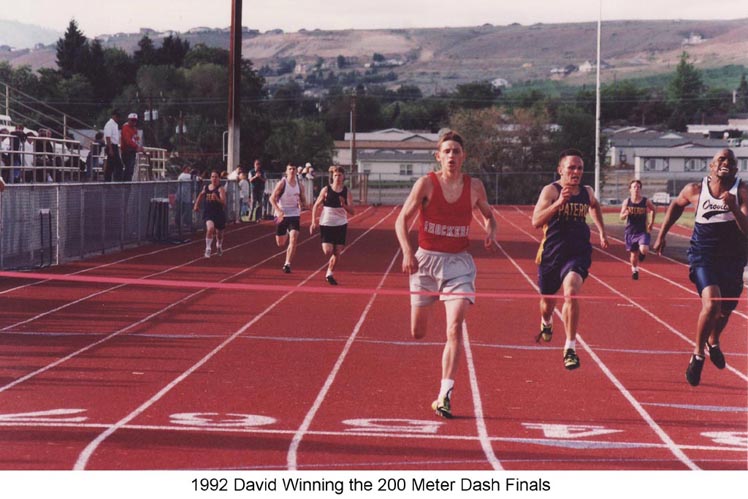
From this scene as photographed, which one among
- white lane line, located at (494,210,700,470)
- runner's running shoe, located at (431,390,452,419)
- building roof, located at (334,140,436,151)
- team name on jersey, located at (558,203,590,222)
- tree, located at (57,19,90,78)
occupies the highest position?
tree, located at (57,19,90,78)

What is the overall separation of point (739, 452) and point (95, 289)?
14162mm

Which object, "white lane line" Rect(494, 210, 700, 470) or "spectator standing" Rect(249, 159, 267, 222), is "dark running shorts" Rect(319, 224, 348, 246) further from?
"spectator standing" Rect(249, 159, 267, 222)

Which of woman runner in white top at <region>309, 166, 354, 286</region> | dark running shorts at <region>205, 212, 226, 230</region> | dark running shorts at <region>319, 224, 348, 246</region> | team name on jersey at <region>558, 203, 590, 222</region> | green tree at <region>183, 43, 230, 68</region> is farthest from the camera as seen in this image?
green tree at <region>183, 43, 230, 68</region>

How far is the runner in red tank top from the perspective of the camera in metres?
10.7

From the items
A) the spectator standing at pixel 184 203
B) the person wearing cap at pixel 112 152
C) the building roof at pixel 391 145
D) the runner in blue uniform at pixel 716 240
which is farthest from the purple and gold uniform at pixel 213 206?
the building roof at pixel 391 145

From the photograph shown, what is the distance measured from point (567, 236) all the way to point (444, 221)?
92.3 inches

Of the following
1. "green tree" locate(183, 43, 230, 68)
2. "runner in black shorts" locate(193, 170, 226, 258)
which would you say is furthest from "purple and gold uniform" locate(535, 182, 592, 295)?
"green tree" locate(183, 43, 230, 68)

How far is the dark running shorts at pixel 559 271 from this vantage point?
41.8 ft

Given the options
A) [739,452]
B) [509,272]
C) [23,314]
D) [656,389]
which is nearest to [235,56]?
[509,272]

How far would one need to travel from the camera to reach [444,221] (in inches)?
423

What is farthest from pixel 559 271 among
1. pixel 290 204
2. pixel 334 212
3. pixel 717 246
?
pixel 290 204

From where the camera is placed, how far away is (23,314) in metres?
18.4

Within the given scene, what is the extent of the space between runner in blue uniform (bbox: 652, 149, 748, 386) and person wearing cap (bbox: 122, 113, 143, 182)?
817 inches

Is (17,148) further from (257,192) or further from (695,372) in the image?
(695,372)
